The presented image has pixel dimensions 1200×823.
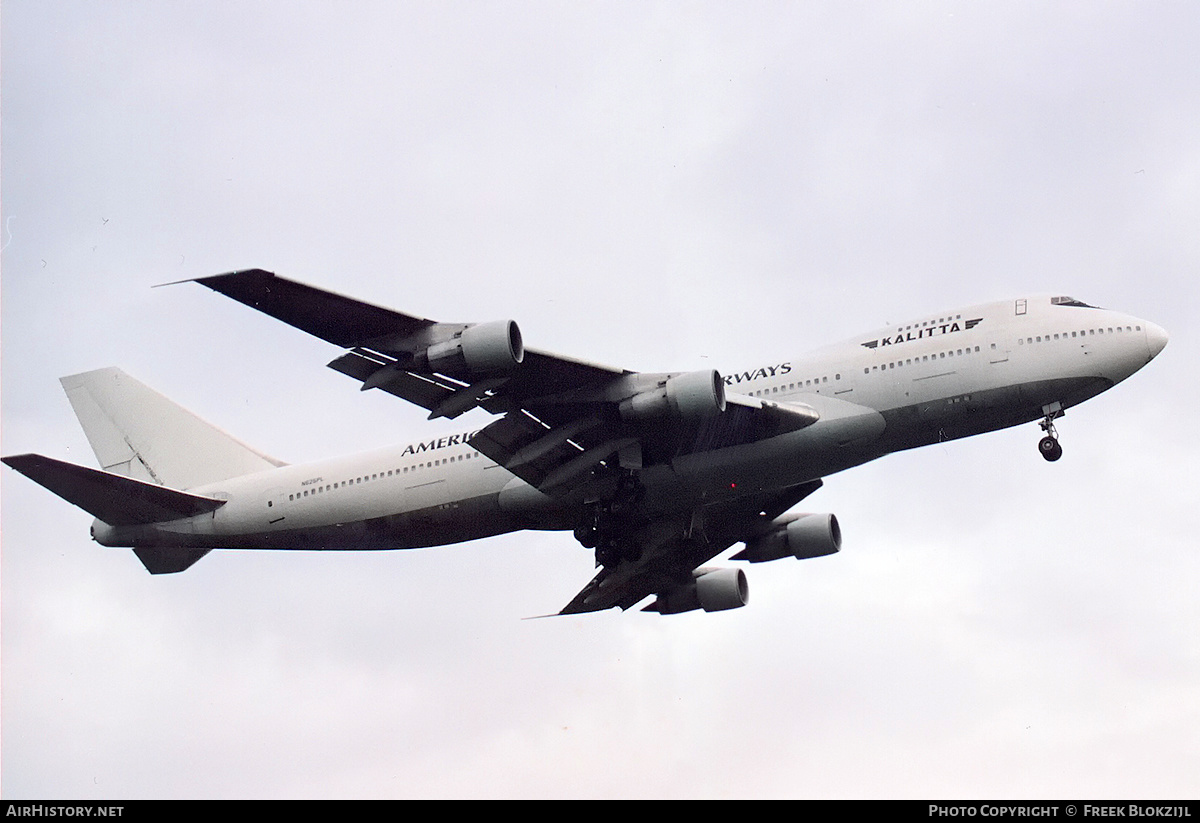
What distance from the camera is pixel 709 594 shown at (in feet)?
131

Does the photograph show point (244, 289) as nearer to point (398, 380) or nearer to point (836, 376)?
point (398, 380)

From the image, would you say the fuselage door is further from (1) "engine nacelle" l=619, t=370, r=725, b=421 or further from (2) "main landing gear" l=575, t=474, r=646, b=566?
(1) "engine nacelle" l=619, t=370, r=725, b=421

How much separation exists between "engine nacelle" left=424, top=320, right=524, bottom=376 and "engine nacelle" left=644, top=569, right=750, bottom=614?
15005 mm

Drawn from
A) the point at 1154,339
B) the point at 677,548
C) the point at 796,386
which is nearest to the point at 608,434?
the point at 796,386

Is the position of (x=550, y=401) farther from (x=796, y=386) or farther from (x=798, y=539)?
(x=798, y=539)

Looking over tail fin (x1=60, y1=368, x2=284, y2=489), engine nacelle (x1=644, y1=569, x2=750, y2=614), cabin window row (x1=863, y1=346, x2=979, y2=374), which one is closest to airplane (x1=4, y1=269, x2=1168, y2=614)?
cabin window row (x1=863, y1=346, x2=979, y2=374)

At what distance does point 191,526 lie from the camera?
36.6 m

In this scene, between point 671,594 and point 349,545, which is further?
point 671,594

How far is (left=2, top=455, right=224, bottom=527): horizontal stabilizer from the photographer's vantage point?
33781mm

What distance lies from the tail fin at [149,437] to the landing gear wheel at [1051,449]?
22.7m
